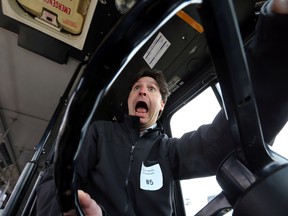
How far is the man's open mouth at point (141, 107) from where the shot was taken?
141 cm

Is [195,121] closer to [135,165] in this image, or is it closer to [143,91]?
[143,91]

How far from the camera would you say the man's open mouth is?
1.41 m

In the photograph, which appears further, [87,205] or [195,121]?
[195,121]

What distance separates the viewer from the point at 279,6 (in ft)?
1.11

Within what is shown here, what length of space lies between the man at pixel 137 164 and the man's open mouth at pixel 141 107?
0.48ft

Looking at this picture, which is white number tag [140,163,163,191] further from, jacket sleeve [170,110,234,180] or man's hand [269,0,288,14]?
man's hand [269,0,288,14]

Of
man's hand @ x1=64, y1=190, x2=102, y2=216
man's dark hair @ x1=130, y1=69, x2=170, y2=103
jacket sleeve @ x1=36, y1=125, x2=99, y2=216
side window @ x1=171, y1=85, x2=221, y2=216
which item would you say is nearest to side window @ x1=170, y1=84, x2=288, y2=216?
side window @ x1=171, y1=85, x2=221, y2=216

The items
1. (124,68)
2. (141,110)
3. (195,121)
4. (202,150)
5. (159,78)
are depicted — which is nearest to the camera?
(124,68)

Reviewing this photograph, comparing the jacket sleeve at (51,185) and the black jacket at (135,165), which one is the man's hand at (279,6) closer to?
the jacket sleeve at (51,185)

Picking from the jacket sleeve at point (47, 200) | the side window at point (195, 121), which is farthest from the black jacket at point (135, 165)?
the side window at point (195, 121)

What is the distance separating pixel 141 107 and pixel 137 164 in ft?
1.49

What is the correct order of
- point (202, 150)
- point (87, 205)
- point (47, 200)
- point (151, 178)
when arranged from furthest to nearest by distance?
point (151, 178), point (202, 150), point (47, 200), point (87, 205)

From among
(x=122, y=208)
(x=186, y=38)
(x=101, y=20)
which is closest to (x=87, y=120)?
(x=122, y=208)

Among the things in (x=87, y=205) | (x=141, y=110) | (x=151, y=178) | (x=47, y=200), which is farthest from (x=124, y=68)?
(x=141, y=110)
